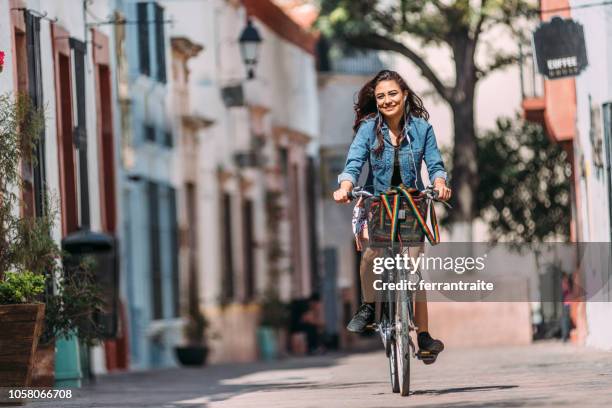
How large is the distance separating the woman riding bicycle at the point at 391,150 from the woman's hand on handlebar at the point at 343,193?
0.33 ft

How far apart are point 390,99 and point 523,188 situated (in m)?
26.5

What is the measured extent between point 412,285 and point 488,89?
34853 mm

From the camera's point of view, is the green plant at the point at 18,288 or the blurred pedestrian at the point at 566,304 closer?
the green plant at the point at 18,288

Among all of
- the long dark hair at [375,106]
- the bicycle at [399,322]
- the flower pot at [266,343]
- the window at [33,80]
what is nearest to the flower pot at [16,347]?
the bicycle at [399,322]

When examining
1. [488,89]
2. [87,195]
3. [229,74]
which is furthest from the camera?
[488,89]

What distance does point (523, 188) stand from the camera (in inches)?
1510

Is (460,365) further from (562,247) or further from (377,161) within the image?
(562,247)

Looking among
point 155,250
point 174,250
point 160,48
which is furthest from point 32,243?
point 174,250

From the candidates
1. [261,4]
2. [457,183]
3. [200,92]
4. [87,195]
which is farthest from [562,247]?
[87,195]

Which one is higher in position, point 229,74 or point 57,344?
point 229,74

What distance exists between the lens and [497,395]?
11672 mm

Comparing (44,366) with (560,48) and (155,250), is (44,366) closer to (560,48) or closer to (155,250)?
(560,48)

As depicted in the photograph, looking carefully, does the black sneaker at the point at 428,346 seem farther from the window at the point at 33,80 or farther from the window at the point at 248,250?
the window at the point at 248,250

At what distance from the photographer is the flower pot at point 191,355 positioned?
103 ft
